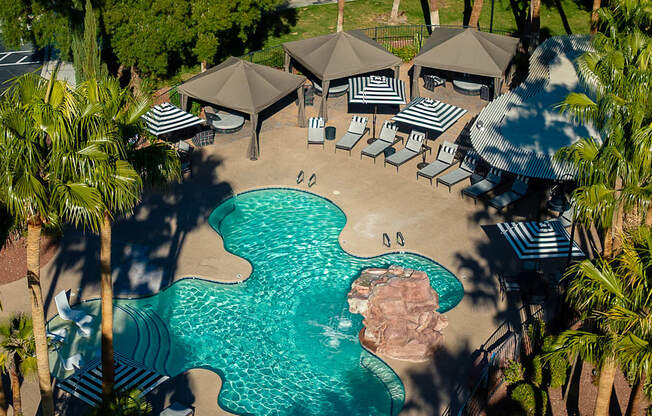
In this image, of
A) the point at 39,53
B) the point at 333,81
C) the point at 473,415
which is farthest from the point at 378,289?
the point at 39,53

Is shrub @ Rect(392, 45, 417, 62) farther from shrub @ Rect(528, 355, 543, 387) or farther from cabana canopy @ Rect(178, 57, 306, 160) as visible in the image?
shrub @ Rect(528, 355, 543, 387)

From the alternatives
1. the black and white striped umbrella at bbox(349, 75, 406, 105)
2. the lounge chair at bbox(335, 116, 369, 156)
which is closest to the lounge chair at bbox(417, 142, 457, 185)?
the black and white striped umbrella at bbox(349, 75, 406, 105)

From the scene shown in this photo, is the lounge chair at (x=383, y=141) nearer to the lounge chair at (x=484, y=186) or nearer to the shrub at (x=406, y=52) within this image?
the lounge chair at (x=484, y=186)

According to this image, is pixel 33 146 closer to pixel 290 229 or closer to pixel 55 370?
pixel 55 370

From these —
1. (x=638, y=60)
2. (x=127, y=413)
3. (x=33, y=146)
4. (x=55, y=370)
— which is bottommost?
(x=55, y=370)

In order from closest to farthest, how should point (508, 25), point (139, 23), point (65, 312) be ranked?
point (65, 312)
point (139, 23)
point (508, 25)

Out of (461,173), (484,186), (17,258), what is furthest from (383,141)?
(17,258)

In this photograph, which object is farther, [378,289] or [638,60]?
[378,289]
